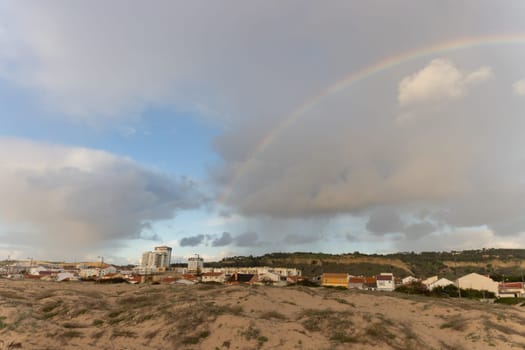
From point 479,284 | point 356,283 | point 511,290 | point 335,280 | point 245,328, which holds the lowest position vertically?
point 356,283

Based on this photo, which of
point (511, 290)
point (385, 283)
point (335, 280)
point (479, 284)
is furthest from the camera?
point (335, 280)

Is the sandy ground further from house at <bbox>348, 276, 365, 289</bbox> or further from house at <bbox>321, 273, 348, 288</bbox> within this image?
house at <bbox>348, 276, 365, 289</bbox>

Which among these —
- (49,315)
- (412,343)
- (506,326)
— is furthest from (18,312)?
(506,326)

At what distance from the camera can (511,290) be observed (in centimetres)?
8725

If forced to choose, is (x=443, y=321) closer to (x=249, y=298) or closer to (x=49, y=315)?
(x=249, y=298)

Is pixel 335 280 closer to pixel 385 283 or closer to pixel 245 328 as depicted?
pixel 385 283

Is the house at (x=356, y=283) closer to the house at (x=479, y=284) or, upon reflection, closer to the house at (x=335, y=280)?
the house at (x=335, y=280)

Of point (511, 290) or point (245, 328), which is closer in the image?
point (245, 328)

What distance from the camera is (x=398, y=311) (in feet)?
135

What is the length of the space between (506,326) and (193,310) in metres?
27.5

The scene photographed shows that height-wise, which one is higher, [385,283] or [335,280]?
[335,280]

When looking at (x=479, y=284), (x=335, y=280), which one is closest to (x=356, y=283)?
(x=335, y=280)

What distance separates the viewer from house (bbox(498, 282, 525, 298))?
282 ft

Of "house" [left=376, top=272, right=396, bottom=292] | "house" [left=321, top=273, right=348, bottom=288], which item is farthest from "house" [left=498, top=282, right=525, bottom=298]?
"house" [left=321, top=273, right=348, bottom=288]
